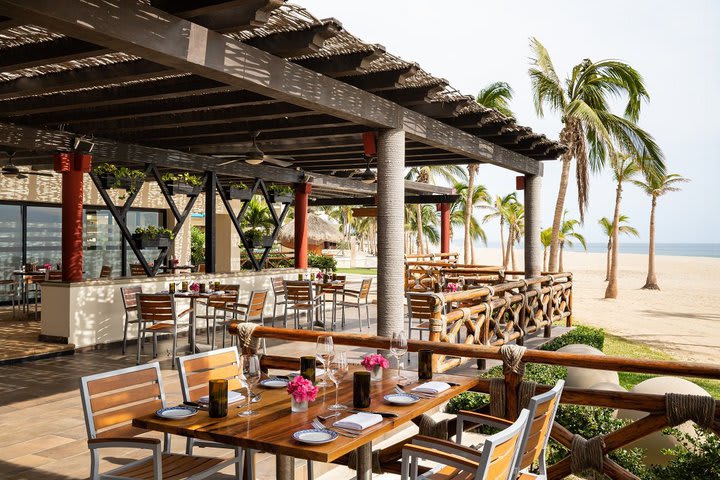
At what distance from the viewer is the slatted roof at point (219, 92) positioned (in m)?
4.65

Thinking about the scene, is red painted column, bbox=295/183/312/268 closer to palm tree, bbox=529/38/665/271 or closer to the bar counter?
the bar counter

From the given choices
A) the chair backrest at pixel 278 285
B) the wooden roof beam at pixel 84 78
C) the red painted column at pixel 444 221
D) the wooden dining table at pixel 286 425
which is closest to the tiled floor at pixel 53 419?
the wooden dining table at pixel 286 425

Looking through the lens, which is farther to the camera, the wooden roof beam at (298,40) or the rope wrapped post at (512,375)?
the wooden roof beam at (298,40)

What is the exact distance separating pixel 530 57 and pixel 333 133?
29.5 ft

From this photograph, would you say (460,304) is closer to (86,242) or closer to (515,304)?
(515,304)

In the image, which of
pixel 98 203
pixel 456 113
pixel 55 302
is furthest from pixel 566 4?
pixel 55 302

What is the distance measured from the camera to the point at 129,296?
8531mm

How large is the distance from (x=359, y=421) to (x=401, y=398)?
0.40 meters

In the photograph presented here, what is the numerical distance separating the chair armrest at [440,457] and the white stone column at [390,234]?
12.6 ft

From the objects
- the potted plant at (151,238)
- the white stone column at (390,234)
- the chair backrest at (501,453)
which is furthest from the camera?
the potted plant at (151,238)

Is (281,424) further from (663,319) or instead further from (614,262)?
(614,262)

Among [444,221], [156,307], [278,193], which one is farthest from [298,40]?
[444,221]

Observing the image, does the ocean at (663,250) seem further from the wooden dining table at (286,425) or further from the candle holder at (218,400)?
the candle holder at (218,400)

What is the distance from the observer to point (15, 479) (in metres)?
3.85
